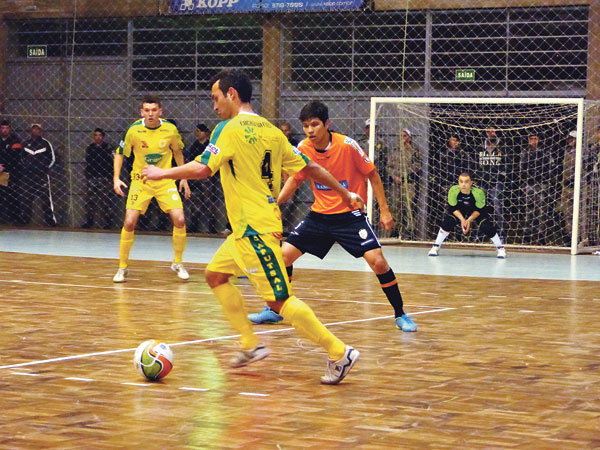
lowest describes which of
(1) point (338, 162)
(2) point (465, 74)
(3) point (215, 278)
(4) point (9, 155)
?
(3) point (215, 278)

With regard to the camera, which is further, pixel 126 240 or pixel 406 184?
pixel 406 184

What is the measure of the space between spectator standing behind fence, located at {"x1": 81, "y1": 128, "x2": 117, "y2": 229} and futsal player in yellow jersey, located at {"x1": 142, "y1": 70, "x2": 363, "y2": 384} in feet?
47.4

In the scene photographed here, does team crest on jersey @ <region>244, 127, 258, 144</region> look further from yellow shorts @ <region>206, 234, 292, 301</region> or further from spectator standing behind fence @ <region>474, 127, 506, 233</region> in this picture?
spectator standing behind fence @ <region>474, 127, 506, 233</region>

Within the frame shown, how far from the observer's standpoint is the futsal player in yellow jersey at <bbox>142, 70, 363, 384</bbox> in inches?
239

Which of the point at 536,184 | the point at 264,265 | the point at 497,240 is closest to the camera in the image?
the point at 264,265

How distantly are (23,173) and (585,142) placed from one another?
10402mm

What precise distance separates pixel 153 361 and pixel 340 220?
2.91m

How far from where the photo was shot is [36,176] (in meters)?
21.2

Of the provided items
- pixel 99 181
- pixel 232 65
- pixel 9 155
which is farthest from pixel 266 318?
pixel 9 155

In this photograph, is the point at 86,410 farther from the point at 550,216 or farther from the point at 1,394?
the point at 550,216

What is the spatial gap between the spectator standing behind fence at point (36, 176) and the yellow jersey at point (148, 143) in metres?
9.28

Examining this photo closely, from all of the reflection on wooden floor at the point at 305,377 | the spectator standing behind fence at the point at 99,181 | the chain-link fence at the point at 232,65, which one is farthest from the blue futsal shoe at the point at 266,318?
the spectator standing behind fence at the point at 99,181

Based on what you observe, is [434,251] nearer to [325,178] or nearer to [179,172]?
[325,178]

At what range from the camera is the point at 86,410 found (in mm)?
5238
